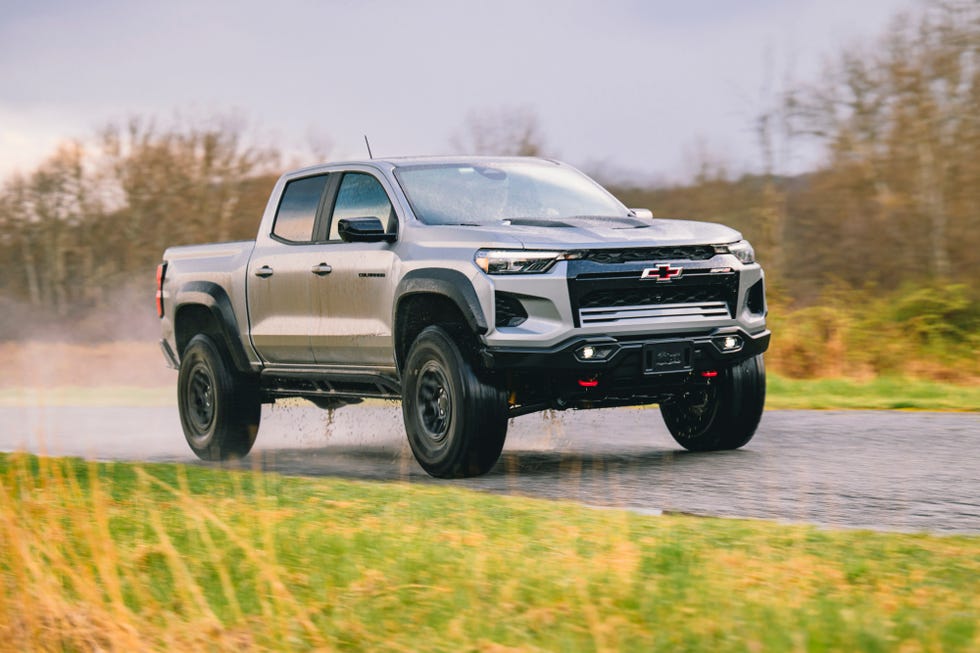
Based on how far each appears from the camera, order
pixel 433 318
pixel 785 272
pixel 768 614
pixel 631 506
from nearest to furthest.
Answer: pixel 768 614 < pixel 631 506 < pixel 433 318 < pixel 785 272

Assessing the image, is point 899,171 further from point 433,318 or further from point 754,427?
point 433,318

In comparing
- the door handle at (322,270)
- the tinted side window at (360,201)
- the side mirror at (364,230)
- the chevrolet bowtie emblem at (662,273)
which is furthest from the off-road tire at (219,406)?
the chevrolet bowtie emblem at (662,273)

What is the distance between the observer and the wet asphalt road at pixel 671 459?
7.61 metres

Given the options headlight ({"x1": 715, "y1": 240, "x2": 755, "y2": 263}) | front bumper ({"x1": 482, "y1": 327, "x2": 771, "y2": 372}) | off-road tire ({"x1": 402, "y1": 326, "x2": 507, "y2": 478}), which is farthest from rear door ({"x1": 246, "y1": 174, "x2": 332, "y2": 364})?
headlight ({"x1": 715, "y1": 240, "x2": 755, "y2": 263})

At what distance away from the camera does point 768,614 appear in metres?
4.65

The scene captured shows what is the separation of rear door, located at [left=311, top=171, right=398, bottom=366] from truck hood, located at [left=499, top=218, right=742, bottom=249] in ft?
3.55

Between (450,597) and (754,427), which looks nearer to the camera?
(450,597)

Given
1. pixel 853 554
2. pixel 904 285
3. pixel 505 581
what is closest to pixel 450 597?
pixel 505 581

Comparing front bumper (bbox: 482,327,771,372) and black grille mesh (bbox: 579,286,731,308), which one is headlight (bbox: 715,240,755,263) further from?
front bumper (bbox: 482,327,771,372)

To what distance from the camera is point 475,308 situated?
28.0ft

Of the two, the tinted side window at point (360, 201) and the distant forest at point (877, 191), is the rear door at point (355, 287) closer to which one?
the tinted side window at point (360, 201)

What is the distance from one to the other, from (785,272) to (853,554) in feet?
53.7

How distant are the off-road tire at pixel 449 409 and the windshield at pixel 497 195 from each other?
3.06 ft

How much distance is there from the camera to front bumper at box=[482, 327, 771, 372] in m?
8.46
